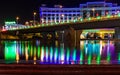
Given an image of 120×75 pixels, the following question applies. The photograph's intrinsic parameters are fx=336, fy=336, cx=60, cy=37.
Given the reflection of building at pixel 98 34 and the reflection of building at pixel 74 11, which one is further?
the reflection of building at pixel 74 11

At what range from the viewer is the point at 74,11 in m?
195

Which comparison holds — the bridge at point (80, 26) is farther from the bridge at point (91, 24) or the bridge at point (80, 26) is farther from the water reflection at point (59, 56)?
the water reflection at point (59, 56)

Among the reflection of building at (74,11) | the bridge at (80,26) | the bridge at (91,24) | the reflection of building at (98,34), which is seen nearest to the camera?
the bridge at (91,24)

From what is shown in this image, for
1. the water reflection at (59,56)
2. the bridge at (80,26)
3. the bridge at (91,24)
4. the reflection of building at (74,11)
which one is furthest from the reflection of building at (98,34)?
the water reflection at (59,56)

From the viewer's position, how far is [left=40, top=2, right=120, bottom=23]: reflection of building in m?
186

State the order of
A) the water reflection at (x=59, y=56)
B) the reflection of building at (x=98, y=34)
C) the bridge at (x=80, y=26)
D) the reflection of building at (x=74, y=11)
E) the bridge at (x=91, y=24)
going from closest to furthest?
A: the water reflection at (x=59, y=56) < the bridge at (x=91, y=24) < the bridge at (x=80, y=26) < the reflection of building at (x=98, y=34) < the reflection of building at (x=74, y=11)

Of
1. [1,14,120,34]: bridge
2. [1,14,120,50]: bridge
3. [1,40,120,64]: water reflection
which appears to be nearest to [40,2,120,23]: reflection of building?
[1,14,120,50]: bridge

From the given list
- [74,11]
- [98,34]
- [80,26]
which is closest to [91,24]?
[80,26]

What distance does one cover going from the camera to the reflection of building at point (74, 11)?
609 ft

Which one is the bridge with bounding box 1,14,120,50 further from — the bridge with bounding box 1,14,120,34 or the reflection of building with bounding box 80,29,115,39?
the reflection of building with bounding box 80,29,115,39

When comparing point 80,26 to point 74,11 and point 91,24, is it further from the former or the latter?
point 74,11

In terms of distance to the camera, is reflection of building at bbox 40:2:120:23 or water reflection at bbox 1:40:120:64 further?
reflection of building at bbox 40:2:120:23
